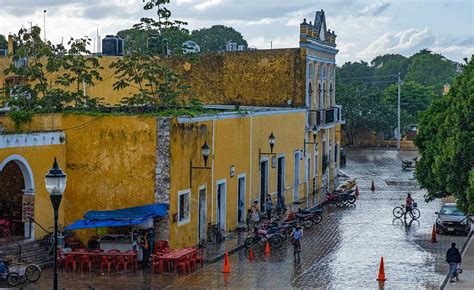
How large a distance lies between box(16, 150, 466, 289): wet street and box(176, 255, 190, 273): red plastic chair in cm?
30

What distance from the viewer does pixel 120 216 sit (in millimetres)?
25078

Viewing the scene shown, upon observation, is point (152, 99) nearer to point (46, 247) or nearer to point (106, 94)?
point (46, 247)

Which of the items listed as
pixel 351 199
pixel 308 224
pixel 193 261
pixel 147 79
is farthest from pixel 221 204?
pixel 351 199

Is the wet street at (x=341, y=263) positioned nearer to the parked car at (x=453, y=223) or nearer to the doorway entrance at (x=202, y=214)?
the parked car at (x=453, y=223)

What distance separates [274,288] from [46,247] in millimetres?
6216

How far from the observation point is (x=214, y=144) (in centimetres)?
2966

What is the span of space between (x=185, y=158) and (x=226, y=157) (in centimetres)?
388

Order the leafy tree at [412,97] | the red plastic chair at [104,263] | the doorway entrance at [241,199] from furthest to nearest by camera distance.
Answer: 1. the leafy tree at [412,97]
2. the doorway entrance at [241,199]
3. the red plastic chair at [104,263]

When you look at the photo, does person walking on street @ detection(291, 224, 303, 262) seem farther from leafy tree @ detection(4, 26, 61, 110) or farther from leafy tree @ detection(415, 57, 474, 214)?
leafy tree @ detection(4, 26, 61, 110)

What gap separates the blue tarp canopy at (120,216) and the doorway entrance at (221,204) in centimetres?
476

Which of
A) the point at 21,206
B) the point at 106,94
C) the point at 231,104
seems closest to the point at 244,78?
the point at 231,104

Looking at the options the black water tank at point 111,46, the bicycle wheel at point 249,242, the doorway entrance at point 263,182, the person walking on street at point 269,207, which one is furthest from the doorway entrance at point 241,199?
the black water tank at point 111,46

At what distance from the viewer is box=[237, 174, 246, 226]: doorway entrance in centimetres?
3281

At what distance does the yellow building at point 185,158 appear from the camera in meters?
26.1
